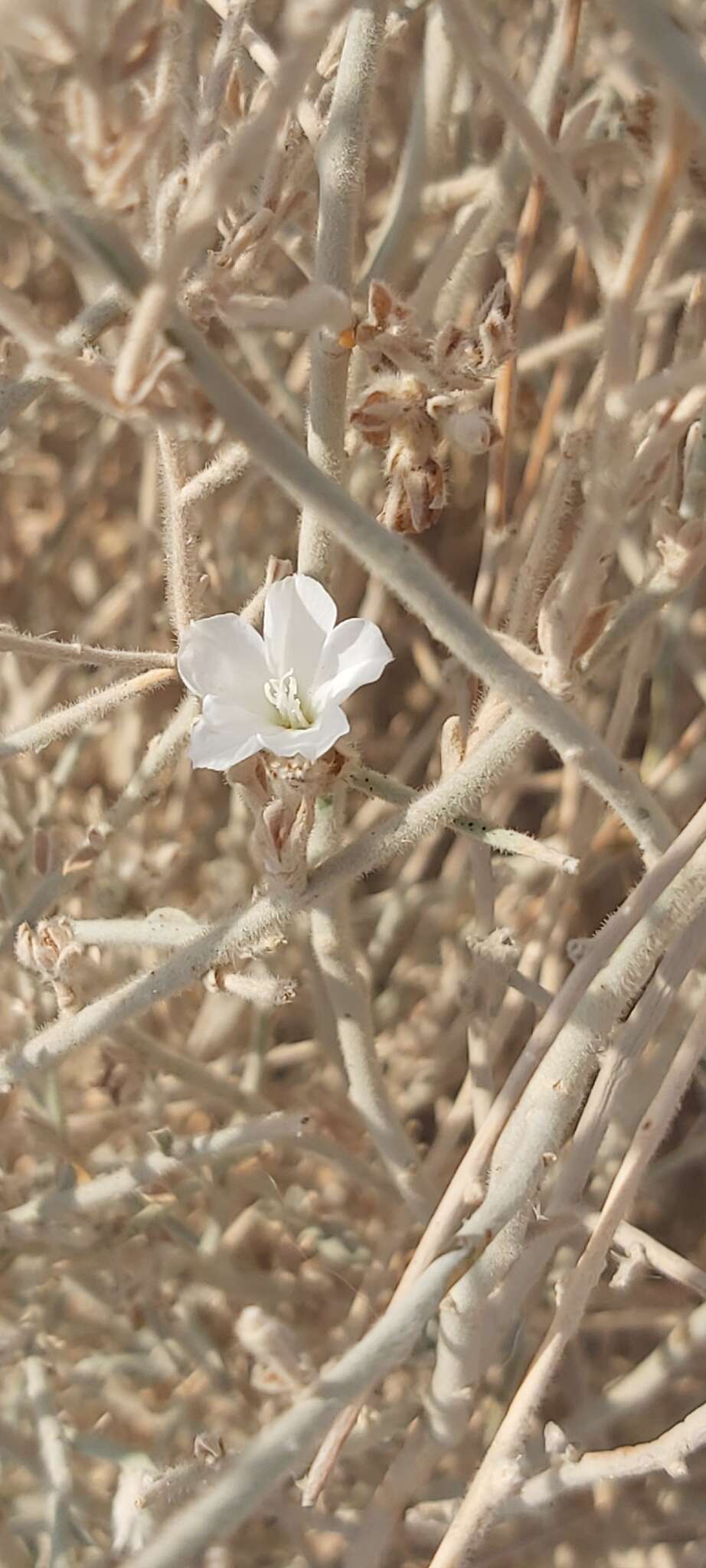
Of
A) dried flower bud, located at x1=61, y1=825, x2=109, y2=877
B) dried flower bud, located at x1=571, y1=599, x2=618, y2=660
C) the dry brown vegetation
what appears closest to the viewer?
the dry brown vegetation

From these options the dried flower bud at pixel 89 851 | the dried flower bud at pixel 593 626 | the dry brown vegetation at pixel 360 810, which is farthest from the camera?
the dried flower bud at pixel 89 851

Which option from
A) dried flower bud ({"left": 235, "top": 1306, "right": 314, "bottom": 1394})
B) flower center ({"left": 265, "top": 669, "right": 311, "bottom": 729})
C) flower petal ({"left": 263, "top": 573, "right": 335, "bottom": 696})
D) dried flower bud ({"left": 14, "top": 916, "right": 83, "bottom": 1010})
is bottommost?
dried flower bud ({"left": 235, "top": 1306, "right": 314, "bottom": 1394})

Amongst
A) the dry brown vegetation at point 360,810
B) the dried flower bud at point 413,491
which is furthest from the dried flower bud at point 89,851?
the dried flower bud at point 413,491

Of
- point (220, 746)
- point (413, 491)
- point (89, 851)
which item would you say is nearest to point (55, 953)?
point (89, 851)

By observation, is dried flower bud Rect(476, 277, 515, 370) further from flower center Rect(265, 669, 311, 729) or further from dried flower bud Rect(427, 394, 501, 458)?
flower center Rect(265, 669, 311, 729)

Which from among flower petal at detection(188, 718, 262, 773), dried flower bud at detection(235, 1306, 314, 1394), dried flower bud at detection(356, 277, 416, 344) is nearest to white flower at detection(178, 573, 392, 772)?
flower petal at detection(188, 718, 262, 773)

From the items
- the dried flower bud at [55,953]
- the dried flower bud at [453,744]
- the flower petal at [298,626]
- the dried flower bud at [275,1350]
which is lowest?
the dried flower bud at [275,1350]

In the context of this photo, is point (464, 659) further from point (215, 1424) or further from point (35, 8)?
point (215, 1424)

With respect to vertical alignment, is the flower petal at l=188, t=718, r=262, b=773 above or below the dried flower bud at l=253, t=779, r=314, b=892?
above

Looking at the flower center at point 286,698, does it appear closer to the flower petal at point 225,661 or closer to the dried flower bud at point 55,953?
the flower petal at point 225,661
